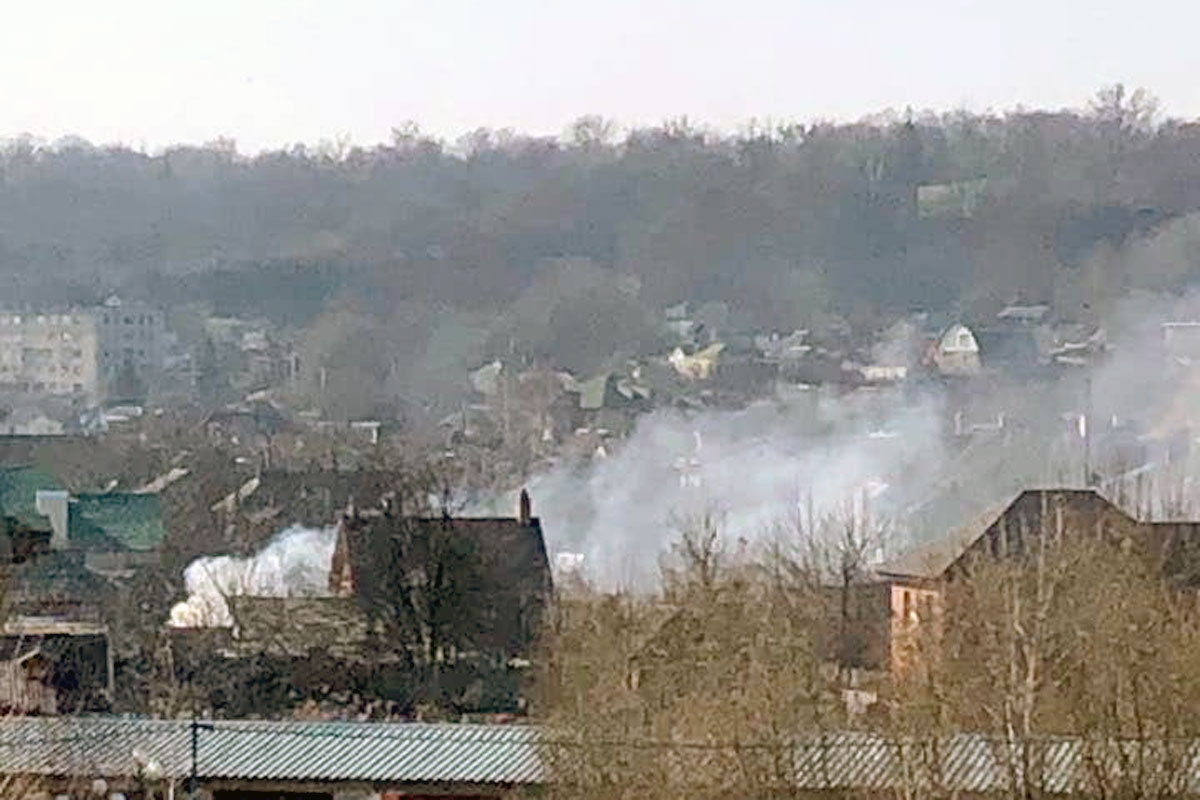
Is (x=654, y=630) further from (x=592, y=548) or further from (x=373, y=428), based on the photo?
(x=373, y=428)

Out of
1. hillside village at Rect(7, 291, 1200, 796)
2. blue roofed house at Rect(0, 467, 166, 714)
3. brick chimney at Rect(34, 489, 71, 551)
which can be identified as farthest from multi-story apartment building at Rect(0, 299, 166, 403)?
brick chimney at Rect(34, 489, 71, 551)

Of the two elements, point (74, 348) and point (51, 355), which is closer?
point (74, 348)

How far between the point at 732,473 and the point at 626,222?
50.5ft

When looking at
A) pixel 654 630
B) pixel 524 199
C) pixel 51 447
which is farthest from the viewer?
pixel 524 199

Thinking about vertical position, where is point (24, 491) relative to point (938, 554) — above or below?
below

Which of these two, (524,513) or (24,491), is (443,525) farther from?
(24,491)

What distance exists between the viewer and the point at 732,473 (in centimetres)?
2761

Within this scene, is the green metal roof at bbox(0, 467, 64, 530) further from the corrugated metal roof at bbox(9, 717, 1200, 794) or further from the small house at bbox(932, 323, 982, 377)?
the small house at bbox(932, 323, 982, 377)

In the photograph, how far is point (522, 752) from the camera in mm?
10273

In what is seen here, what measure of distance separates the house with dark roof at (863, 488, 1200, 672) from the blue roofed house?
5.24m

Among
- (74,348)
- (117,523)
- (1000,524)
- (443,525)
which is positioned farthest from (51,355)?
(1000,524)

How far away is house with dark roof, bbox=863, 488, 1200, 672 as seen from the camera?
14.7m

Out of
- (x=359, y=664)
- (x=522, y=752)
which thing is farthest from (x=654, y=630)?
(x=359, y=664)

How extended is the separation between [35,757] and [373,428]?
68.0 feet
